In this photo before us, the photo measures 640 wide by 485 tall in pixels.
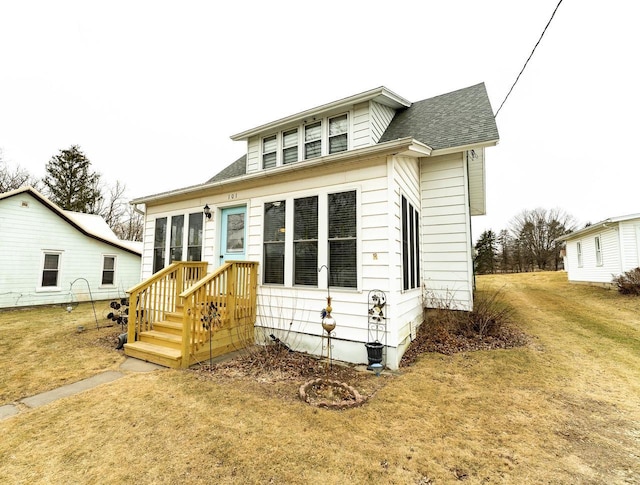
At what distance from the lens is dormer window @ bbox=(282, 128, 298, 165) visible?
305 inches

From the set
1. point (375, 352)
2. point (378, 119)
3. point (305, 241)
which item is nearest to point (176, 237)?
point (305, 241)

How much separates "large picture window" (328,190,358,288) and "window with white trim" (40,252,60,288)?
12323 mm

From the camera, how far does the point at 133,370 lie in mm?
4363

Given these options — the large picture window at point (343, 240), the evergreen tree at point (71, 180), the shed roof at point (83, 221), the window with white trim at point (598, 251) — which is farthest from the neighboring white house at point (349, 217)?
the evergreen tree at point (71, 180)

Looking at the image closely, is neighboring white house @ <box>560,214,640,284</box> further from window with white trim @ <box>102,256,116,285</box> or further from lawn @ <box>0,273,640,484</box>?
window with white trim @ <box>102,256,116,285</box>

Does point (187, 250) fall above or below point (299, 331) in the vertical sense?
above

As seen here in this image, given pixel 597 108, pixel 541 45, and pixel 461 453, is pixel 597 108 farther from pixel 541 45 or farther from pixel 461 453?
pixel 461 453

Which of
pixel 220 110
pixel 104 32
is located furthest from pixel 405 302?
pixel 220 110

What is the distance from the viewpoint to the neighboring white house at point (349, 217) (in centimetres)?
462

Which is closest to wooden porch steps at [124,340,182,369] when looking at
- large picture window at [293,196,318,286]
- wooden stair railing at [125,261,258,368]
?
wooden stair railing at [125,261,258,368]

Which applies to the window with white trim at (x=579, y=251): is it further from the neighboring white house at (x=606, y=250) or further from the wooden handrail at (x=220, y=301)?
the wooden handrail at (x=220, y=301)

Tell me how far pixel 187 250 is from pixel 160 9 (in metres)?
6.60

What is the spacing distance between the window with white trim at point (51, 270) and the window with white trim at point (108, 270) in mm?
1643

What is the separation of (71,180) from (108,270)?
12.2m
